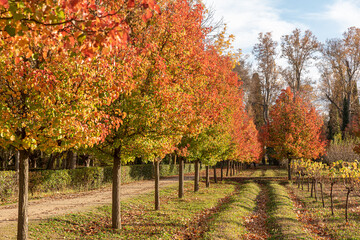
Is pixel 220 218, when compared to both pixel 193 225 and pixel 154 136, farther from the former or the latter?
pixel 154 136

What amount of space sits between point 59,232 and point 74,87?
573cm

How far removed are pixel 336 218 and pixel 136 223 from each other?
8552mm

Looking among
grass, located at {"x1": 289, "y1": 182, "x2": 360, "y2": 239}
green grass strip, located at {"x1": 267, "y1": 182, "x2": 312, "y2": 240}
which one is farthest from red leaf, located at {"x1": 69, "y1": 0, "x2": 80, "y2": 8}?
grass, located at {"x1": 289, "y1": 182, "x2": 360, "y2": 239}

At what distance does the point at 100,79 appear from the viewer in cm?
681

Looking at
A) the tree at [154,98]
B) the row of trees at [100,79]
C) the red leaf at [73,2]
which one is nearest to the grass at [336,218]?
the row of trees at [100,79]

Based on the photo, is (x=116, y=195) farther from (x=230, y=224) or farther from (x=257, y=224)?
(x=257, y=224)

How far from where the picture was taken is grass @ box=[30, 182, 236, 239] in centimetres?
975

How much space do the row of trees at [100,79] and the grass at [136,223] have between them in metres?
0.95

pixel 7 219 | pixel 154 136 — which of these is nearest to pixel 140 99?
pixel 154 136

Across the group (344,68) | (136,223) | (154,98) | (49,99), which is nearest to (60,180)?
(136,223)

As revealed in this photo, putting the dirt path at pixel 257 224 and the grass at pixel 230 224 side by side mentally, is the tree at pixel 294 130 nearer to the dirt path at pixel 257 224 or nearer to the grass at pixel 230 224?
the dirt path at pixel 257 224

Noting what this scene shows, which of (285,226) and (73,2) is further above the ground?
(73,2)

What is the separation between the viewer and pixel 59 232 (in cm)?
973

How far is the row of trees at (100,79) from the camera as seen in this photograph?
349cm
